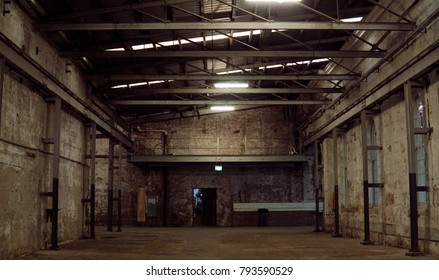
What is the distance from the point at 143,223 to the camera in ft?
91.7

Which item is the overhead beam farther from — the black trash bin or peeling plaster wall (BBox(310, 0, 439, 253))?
the black trash bin

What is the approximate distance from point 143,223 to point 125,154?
4.18m

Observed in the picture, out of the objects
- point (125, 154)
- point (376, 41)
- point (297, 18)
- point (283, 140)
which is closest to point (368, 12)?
point (376, 41)

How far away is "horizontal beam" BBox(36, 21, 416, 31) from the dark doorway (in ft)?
61.0

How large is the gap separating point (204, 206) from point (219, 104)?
35.3ft

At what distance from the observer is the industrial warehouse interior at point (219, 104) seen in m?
12.2

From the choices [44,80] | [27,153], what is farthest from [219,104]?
[27,153]

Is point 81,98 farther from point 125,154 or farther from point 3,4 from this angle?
point 125,154

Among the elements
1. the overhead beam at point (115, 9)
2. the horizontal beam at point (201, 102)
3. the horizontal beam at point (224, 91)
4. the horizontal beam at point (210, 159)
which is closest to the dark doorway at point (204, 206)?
the horizontal beam at point (210, 159)

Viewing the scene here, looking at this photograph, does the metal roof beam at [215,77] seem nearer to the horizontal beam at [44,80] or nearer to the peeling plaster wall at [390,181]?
the horizontal beam at [44,80]

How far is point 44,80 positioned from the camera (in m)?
13.1

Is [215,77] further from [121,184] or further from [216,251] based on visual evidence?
[121,184]

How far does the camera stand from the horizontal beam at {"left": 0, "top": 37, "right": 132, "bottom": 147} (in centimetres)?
1077

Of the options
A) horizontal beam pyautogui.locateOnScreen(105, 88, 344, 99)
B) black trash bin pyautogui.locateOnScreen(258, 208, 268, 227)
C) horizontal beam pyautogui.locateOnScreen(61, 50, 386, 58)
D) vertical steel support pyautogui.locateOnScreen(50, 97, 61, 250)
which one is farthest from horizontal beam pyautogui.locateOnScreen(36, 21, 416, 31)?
black trash bin pyautogui.locateOnScreen(258, 208, 268, 227)
